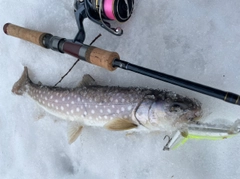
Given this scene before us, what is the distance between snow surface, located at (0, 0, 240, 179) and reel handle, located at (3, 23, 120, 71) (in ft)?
0.70

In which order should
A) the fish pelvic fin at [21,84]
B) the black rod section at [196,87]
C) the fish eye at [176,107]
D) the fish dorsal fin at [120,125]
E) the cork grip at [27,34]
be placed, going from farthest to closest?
the fish pelvic fin at [21,84] → the cork grip at [27,34] → the fish dorsal fin at [120,125] → the fish eye at [176,107] → the black rod section at [196,87]

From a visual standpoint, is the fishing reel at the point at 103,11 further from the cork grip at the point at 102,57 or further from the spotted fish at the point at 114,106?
the spotted fish at the point at 114,106

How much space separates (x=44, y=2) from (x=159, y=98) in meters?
1.11

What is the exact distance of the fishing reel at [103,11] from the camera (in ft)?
5.06

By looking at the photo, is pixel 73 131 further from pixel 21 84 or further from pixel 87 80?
pixel 21 84

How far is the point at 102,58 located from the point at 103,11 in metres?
0.28

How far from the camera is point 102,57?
4.75 ft

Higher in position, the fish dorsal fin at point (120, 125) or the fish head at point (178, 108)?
the fish head at point (178, 108)

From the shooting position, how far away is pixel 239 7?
60.9 inches

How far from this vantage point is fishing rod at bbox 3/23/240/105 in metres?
1.17

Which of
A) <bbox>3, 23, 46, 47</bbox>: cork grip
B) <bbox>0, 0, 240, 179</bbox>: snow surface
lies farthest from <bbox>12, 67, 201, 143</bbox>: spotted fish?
<bbox>3, 23, 46, 47</bbox>: cork grip

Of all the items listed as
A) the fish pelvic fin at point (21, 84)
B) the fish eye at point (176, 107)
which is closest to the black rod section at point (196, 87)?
the fish eye at point (176, 107)

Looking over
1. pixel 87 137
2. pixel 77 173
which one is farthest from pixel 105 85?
pixel 77 173

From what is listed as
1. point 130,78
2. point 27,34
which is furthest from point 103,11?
point 27,34
